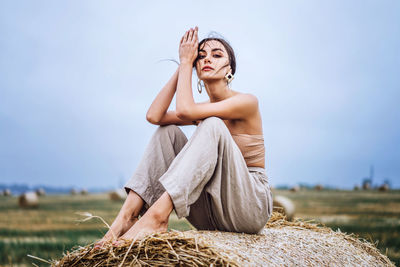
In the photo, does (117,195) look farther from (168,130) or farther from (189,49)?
A: (189,49)

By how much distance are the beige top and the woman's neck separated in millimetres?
320

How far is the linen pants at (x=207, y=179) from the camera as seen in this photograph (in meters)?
2.29

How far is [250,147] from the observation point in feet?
9.36

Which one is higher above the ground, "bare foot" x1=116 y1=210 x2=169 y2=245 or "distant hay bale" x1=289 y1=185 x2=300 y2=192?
"bare foot" x1=116 y1=210 x2=169 y2=245

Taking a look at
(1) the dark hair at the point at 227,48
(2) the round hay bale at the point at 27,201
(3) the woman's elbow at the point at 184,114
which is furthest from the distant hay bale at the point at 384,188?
(3) the woman's elbow at the point at 184,114

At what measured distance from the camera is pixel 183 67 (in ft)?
9.25

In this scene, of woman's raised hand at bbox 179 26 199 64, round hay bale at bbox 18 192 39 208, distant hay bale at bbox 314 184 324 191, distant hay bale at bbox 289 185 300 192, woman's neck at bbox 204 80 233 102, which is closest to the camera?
woman's raised hand at bbox 179 26 199 64

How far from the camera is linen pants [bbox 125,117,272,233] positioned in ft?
7.50

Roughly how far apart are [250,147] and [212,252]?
104cm

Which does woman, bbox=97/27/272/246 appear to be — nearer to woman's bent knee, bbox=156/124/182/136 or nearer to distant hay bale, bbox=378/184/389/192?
woman's bent knee, bbox=156/124/182/136

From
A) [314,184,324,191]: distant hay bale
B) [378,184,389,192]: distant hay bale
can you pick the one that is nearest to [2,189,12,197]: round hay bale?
[314,184,324,191]: distant hay bale

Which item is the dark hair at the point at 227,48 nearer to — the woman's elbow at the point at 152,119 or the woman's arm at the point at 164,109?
the woman's arm at the point at 164,109

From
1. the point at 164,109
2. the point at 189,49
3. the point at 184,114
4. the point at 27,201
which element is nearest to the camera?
the point at 184,114

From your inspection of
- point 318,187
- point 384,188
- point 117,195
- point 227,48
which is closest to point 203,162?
point 227,48
